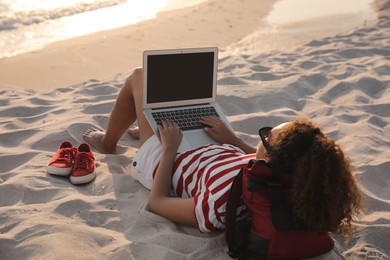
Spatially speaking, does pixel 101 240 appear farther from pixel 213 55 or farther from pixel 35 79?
pixel 35 79

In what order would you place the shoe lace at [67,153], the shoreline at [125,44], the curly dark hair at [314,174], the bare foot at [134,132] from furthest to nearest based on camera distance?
1. the shoreline at [125,44]
2. the bare foot at [134,132]
3. the shoe lace at [67,153]
4. the curly dark hair at [314,174]

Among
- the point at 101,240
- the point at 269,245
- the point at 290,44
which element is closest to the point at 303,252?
the point at 269,245

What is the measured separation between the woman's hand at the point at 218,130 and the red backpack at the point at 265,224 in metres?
0.86

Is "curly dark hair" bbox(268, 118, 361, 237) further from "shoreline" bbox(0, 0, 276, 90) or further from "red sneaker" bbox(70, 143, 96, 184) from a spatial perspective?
"shoreline" bbox(0, 0, 276, 90)

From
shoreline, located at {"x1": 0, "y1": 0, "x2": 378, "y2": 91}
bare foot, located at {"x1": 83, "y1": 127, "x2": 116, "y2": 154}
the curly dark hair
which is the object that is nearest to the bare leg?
bare foot, located at {"x1": 83, "y1": 127, "x2": 116, "y2": 154}

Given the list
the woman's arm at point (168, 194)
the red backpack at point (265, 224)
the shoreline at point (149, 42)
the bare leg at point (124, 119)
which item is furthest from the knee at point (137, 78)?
the shoreline at point (149, 42)

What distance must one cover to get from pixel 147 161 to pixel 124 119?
0.61m

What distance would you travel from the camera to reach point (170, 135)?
3182mm

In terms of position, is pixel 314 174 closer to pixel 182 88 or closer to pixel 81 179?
pixel 182 88

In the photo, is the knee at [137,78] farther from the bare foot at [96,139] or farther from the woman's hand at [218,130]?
the bare foot at [96,139]

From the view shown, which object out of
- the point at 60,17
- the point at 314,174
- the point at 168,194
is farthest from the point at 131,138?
the point at 60,17

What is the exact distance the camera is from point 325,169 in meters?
2.23

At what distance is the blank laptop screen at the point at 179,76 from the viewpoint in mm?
3473

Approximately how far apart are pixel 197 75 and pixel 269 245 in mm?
1546
